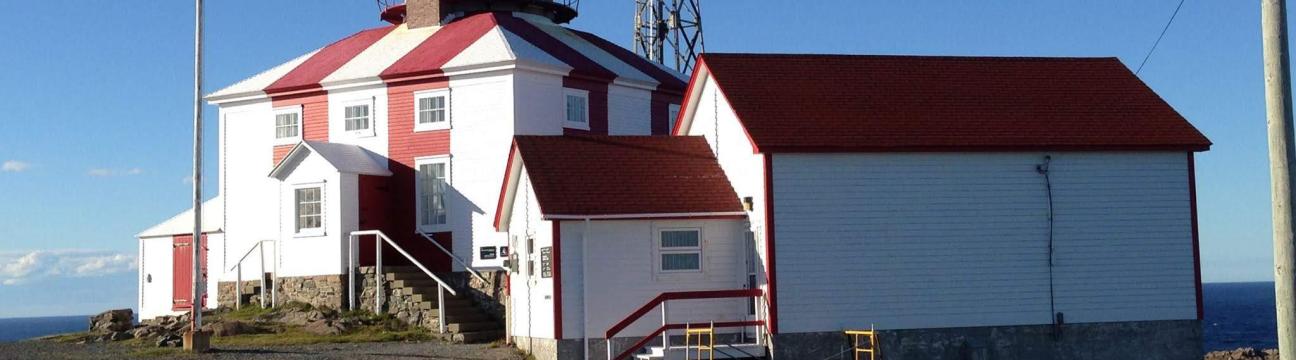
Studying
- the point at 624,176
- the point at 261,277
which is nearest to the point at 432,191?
the point at 261,277

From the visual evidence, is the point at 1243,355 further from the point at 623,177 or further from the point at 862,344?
the point at 623,177

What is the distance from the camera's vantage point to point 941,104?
26656 millimetres

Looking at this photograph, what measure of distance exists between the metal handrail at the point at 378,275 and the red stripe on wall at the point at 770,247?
8.97 meters

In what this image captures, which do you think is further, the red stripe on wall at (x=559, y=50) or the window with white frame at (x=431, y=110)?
the red stripe on wall at (x=559, y=50)

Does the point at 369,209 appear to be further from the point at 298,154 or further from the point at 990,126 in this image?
the point at 990,126

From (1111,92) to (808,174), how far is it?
653 centimetres

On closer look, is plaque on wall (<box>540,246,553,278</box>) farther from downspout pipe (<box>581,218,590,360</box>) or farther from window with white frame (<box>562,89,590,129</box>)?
window with white frame (<box>562,89,590,129</box>)

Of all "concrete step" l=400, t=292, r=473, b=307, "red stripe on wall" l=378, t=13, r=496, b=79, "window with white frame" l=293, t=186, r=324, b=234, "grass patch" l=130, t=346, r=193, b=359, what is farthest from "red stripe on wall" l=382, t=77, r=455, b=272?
"grass patch" l=130, t=346, r=193, b=359

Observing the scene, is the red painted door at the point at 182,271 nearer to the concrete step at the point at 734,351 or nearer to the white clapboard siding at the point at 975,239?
the concrete step at the point at 734,351

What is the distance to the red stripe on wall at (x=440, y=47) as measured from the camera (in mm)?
35688

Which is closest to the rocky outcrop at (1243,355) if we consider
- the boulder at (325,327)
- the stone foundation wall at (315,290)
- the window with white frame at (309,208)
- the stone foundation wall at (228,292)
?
the stone foundation wall at (315,290)

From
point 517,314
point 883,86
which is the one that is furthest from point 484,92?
point 883,86

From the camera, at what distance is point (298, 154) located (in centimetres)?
3516

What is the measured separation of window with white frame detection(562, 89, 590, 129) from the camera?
36.0 m
